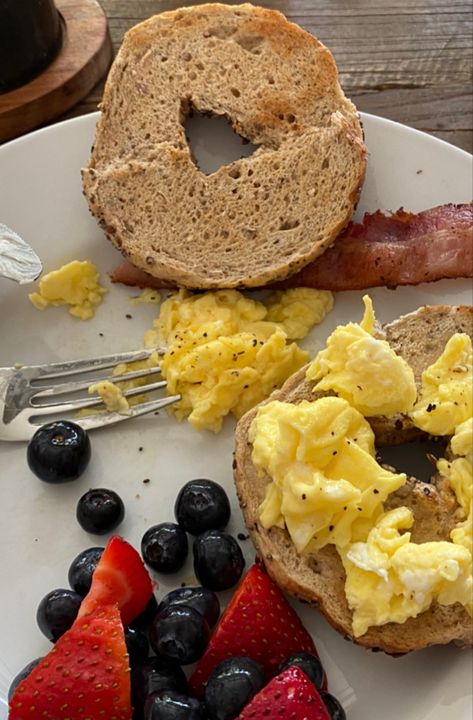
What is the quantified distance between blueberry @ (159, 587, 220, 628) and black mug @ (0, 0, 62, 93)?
71.4 inches

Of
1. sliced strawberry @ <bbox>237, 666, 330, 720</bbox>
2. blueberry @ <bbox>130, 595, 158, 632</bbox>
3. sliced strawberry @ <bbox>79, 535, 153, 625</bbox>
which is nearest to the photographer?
sliced strawberry @ <bbox>237, 666, 330, 720</bbox>

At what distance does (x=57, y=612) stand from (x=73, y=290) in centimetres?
93

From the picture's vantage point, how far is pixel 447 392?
172 cm

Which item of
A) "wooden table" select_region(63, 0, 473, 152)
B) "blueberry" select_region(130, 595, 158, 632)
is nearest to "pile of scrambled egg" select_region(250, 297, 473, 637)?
"blueberry" select_region(130, 595, 158, 632)

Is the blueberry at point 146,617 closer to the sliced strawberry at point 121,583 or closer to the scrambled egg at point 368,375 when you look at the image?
the sliced strawberry at point 121,583

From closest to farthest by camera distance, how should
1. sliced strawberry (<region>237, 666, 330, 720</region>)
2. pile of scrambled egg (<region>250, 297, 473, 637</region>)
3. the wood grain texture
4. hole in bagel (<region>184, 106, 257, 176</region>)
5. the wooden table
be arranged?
sliced strawberry (<region>237, 666, 330, 720</region>) → pile of scrambled egg (<region>250, 297, 473, 637</region>) → hole in bagel (<region>184, 106, 257, 176</region>) → the wood grain texture → the wooden table

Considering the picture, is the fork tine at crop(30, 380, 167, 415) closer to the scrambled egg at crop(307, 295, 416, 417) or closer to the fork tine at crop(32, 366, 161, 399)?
→ the fork tine at crop(32, 366, 161, 399)

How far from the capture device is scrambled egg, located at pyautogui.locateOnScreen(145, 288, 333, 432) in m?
1.98

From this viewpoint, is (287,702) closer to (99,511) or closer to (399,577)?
(399,577)

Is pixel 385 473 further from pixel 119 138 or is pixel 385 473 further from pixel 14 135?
pixel 14 135

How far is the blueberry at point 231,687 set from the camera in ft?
4.88

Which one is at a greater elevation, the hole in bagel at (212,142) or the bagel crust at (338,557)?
the hole in bagel at (212,142)

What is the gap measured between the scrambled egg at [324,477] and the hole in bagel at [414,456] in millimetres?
252

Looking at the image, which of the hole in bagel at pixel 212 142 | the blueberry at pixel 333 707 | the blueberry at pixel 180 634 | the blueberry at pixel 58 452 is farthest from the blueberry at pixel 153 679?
the hole in bagel at pixel 212 142
